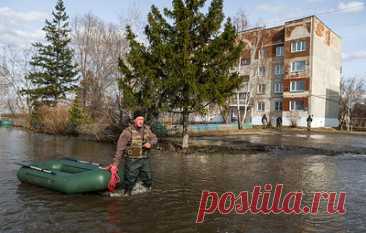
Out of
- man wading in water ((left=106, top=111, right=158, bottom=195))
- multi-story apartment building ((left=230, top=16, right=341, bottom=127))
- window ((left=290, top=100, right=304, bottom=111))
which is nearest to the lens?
man wading in water ((left=106, top=111, right=158, bottom=195))

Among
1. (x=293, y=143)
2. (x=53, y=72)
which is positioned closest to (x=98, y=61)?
(x=53, y=72)

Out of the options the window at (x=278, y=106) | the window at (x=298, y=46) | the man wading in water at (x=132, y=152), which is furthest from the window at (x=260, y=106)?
the man wading in water at (x=132, y=152)

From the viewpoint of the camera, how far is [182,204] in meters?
7.70

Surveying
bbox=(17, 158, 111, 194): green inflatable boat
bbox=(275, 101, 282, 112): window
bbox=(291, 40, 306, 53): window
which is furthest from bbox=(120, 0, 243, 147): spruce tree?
bbox=(275, 101, 282, 112): window

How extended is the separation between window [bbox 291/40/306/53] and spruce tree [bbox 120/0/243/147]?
103ft

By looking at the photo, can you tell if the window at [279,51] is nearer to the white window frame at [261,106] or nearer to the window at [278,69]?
the window at [278,69]

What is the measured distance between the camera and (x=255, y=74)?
4194cm

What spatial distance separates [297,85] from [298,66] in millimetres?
2541

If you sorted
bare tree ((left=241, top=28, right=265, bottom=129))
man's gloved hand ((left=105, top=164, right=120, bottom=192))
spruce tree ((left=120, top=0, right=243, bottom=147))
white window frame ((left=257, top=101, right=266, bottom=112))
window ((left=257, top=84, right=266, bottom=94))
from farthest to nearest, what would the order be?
window ((left=257, top=84, right=266, bottom=94)) < white window frame ((left=257, top=101, right=266, bottom=112)) < bare tree ((left=241, top=28, right=265, bottom=129)) < spruce tree ((left=120, top=0, right=243, bottom=147)) < man's gloved hand ((left=105, top=164, right=120, bottom=192))

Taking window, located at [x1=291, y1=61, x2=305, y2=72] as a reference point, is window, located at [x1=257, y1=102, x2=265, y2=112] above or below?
below

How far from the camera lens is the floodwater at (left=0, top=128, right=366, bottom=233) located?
6191 mm

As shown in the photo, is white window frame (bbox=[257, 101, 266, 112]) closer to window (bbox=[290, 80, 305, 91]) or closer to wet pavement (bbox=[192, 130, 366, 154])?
window (bbox=[290, 80, 305, 91])

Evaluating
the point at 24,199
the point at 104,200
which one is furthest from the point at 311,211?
the point at 24,199

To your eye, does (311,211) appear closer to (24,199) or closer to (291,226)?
(291,226)
